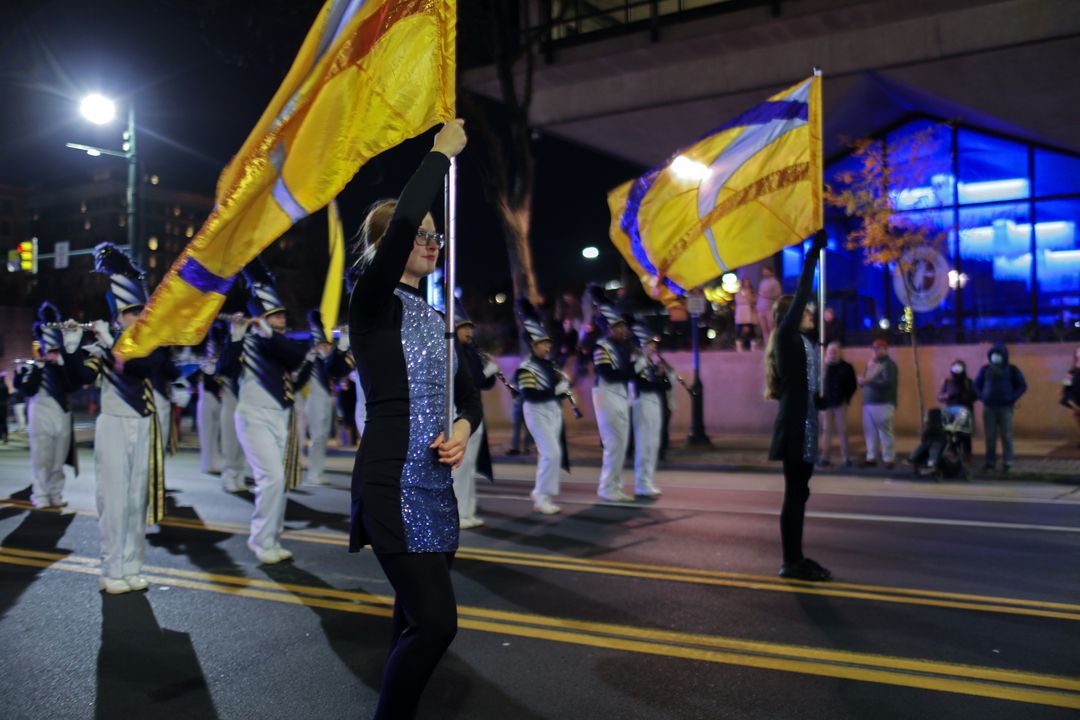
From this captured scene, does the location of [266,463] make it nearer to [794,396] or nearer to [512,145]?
[794,396]

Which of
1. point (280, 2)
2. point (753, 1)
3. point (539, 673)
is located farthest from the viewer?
point (753, 1)

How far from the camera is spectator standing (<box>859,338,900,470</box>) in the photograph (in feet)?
48.0

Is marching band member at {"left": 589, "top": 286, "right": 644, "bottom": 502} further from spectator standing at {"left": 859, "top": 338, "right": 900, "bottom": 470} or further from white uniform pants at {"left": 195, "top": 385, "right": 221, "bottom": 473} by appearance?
white uniform pants at {"left": 195, "top": 385, "right": 221, "bottom": 473}

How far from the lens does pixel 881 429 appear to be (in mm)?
14680

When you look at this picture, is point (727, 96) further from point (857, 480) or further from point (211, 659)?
point (211, 659)

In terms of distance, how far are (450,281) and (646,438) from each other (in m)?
8.03

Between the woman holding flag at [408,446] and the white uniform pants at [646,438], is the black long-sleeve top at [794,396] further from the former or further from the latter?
the white uniform pants at [646,438]

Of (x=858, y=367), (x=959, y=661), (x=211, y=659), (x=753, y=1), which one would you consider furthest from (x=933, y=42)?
(x=211, y=659)

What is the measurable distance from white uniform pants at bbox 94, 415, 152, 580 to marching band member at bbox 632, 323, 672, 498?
600 cm

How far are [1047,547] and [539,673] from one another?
16.6ft

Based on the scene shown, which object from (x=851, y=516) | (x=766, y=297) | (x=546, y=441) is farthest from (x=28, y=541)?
(x=766, y=297)

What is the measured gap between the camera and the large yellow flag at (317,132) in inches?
170

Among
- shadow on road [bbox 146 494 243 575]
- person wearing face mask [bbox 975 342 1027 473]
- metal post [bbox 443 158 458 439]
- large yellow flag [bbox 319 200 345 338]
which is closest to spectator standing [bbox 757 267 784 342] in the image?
person wearing face mask [bbox 975 342 1027 473]

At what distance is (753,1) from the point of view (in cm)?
2150
